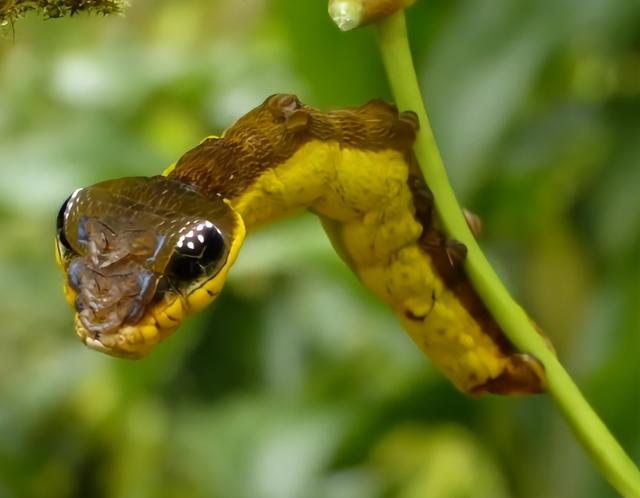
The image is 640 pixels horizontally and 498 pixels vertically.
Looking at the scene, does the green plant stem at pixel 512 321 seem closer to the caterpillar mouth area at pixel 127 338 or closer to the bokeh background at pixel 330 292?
the caterpillar mouth area at pixel 127 338

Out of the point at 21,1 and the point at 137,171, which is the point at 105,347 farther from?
the point at 137,171

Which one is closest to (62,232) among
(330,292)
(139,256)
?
(139,256)

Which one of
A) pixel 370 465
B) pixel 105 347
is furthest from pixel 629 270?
pixel 105 347

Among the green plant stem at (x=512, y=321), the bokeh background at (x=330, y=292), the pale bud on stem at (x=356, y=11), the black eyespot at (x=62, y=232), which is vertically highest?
the pale bud on stem at (x=356, y=11)

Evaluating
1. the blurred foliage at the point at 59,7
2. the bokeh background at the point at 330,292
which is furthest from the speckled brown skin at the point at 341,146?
the bokeh background at the point at 330,292

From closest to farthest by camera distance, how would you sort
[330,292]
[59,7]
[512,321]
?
1. [59,7]
2. [512,321]
3. [330,292]

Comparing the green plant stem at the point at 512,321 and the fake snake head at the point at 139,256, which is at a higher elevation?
the fake snake head at the point at 139,256

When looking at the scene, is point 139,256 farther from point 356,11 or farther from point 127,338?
point 356,11
